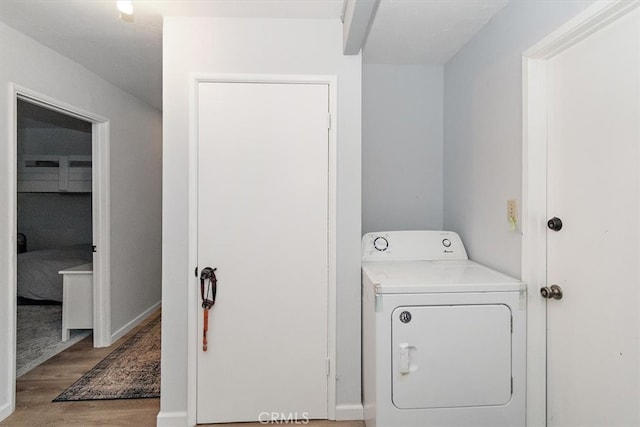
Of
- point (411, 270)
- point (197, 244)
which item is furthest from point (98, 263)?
point (411, 270)

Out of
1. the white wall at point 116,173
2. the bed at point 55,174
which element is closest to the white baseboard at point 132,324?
the white wall at point 116,173

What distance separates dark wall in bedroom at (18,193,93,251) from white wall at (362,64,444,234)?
4825mm

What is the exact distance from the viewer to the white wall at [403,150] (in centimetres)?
252

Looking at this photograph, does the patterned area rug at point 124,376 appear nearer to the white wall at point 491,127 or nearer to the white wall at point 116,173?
the white wall at point 116,173

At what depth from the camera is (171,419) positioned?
1780mm

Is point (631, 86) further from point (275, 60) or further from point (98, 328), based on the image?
point (98, 328)

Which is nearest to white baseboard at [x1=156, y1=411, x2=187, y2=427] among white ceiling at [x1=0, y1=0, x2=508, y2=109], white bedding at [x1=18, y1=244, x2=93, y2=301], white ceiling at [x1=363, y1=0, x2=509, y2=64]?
white ceiling at [x1=0, y1=0, x2=508, y2=109]

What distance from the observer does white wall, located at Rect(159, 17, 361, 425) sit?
69.7 inches

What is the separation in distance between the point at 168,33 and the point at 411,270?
1.96 metres

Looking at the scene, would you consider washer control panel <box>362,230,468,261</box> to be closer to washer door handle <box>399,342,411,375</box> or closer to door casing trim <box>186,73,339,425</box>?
door casing trim <box>186,73,339,425</box>

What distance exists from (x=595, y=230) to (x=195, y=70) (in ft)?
6.92

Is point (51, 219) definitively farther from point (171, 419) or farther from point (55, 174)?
point (171, 419)

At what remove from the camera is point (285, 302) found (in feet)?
5.94

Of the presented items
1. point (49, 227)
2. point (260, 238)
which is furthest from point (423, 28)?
point (49, 227)
